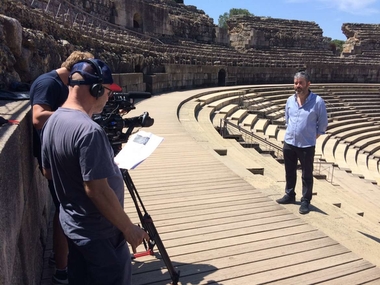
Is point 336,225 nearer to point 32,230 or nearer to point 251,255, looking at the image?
point 251,255

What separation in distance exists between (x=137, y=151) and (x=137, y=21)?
22.5 meters

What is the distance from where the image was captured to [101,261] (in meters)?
1.87

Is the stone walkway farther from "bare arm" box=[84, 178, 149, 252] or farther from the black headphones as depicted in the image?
the black headphones

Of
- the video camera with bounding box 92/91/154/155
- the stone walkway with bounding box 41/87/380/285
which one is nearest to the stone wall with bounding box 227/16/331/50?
the stone walkway with bounding box 41/87/380/285

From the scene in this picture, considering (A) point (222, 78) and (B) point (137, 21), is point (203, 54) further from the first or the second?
(B) point (137, 21)

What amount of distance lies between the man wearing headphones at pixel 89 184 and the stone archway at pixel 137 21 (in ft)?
72.9

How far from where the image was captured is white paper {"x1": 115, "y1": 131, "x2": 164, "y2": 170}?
2.21m

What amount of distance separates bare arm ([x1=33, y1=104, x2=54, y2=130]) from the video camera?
1.14 feet

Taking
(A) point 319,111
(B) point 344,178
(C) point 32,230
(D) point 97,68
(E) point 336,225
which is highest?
(D) point 97,68

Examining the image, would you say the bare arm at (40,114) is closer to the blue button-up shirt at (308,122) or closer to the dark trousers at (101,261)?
the dark trousers at (101,261)

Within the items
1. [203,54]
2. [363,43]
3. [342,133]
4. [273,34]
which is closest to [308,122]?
[342,133]

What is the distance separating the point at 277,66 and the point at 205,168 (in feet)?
72.9

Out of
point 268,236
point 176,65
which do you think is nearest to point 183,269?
point 268,236

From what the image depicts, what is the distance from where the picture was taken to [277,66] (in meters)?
25.9
